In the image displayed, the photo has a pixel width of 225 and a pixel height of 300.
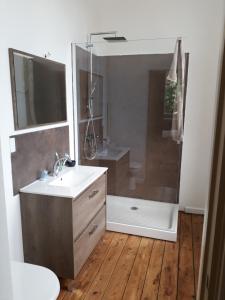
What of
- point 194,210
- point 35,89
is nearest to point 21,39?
point 35,89

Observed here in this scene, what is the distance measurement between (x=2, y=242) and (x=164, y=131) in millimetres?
2880

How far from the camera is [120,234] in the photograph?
2.94m

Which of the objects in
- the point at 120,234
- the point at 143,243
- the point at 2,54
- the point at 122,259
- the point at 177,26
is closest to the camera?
the point at 2,54

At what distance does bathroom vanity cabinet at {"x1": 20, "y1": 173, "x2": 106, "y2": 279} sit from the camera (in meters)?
1.98

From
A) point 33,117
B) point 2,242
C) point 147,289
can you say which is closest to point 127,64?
point 33,117

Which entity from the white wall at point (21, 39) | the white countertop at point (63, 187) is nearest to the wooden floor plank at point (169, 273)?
the white countertop at point (63, 187)

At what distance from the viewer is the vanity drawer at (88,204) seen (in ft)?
6.63

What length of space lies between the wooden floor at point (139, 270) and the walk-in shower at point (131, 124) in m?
0.32

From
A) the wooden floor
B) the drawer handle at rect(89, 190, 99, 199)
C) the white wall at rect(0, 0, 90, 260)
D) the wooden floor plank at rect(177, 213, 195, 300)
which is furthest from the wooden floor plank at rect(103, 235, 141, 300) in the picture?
the white wall at rect(0, 0, 90, 260)

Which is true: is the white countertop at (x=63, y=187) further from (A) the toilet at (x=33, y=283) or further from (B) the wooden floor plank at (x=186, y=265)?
(B) the wooden floor plank at (x=186, y=265)

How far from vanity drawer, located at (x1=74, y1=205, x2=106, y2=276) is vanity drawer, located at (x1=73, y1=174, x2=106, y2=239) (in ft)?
0.24

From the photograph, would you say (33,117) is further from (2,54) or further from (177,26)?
(177,26)

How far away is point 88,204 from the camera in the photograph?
2262mm

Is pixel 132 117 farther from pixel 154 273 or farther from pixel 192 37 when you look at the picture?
pixel 154 273
